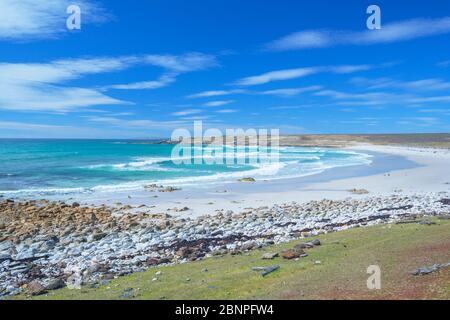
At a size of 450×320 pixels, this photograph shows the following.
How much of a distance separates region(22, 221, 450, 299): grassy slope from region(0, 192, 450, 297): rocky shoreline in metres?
1.31

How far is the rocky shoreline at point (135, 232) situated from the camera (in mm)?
12656

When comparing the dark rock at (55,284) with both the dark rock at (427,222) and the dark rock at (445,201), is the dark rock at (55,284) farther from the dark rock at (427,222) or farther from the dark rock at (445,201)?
the dark rock at (445,201)

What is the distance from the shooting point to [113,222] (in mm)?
19906

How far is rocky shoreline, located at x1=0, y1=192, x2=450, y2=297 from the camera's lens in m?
12.7

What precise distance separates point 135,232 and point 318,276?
10773mm

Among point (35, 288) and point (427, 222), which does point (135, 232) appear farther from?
point (427, 222)

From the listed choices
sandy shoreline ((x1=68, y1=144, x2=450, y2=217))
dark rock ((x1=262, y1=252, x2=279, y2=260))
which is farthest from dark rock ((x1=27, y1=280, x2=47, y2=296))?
sandy shoreline ((x1=68, y1=144, x2=450, y2=217))
